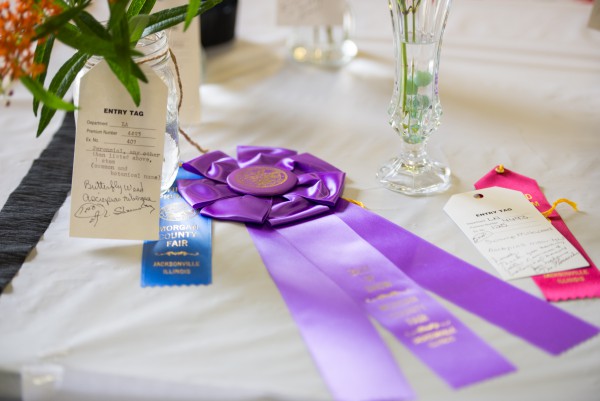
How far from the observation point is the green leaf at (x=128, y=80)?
0.93 metres

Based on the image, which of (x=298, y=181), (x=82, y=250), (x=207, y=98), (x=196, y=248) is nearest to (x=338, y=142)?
(x=298, y=181)

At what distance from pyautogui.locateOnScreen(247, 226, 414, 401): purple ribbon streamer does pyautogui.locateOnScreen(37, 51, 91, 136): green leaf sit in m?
0.35

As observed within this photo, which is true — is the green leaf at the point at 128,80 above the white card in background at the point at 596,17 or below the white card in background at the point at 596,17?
below

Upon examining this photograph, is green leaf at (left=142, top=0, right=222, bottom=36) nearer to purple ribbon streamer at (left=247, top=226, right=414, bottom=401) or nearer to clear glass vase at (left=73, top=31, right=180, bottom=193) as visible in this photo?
clear glass vase at (left=73, top=31, right=180, bottom=193)

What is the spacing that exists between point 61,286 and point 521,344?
59cm

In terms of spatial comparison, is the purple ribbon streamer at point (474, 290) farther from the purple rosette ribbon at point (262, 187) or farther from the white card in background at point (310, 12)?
the white card in background at point (310, 12)

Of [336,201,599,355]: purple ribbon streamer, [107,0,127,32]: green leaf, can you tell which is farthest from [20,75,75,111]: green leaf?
[336,201,599,355]: purple ribbon streamer

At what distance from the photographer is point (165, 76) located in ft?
3.51

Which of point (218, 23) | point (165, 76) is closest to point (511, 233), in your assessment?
point (165, 76)

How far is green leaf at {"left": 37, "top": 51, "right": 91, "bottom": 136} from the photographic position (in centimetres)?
98

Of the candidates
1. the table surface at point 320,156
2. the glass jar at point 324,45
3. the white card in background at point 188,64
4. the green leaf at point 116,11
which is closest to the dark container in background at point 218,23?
the table surface at point 320,156

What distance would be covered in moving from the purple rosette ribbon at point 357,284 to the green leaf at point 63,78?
244 millimetres

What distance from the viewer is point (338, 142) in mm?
1355
